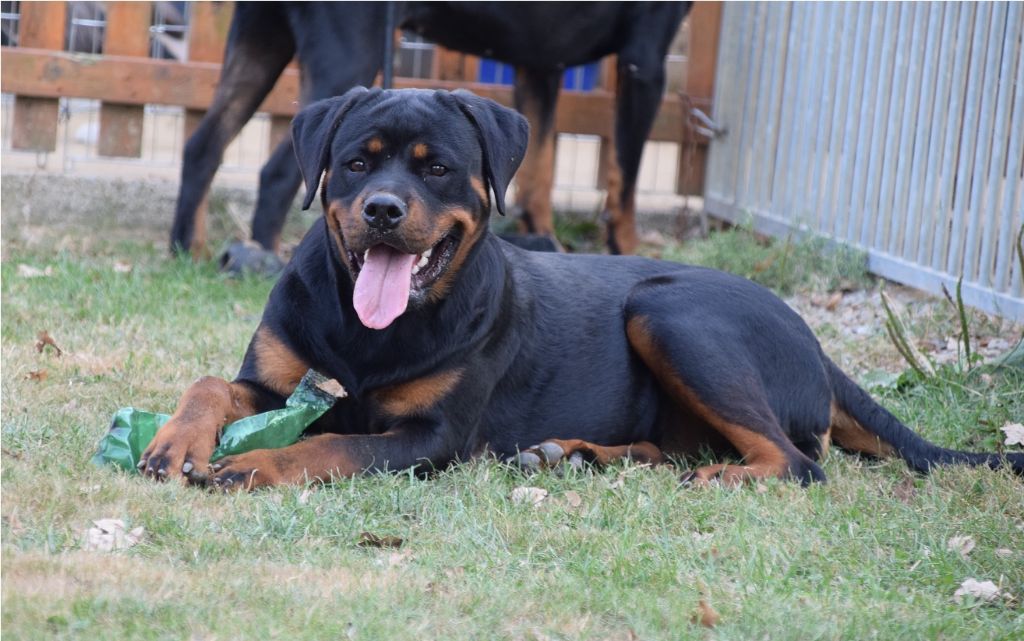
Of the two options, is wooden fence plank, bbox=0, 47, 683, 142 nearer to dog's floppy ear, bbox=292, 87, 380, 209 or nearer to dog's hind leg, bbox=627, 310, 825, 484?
dog's floppy ear, bbox=292, 87, 380, 209

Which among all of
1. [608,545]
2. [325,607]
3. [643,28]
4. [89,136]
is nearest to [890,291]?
[643,28]

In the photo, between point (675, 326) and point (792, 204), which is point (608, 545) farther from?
point (792, 204)

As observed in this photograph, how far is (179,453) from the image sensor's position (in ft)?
12.1

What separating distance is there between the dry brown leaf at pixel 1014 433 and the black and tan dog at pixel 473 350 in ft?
1.68

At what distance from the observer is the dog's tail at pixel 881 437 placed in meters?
4.40

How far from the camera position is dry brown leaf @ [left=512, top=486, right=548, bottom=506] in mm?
3848

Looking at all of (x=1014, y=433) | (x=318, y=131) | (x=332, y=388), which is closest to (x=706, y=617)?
(x=332, y=388)

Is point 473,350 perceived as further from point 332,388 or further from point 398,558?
point 398,558

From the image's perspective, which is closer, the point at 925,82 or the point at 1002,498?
the point at 1002,498

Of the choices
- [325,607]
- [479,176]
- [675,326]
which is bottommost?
[325,607]

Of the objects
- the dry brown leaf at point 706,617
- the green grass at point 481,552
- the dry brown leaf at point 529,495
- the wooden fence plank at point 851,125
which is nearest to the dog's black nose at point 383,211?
the green grass at point 481,552

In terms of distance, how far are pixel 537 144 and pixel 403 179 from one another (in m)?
4.13

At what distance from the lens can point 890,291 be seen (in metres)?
7.06

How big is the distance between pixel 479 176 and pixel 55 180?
4743 mm
